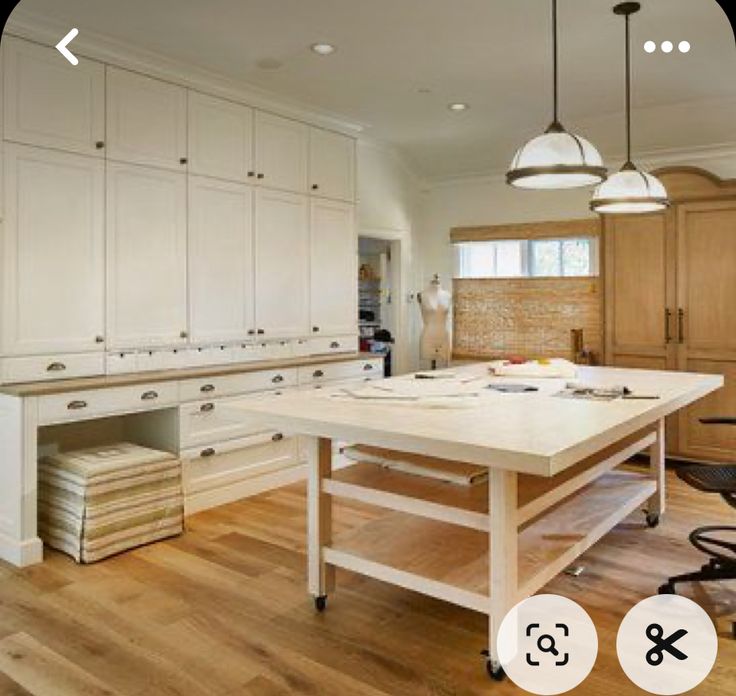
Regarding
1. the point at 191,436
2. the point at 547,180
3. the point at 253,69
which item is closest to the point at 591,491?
the point at 547,180

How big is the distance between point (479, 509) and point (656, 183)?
1979 mm

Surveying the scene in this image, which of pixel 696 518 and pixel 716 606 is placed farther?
pixel 696 518

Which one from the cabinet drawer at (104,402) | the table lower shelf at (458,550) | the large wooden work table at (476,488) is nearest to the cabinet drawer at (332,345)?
the cabinet drawer at (104,402)

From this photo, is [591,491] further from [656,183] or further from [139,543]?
[139,543]

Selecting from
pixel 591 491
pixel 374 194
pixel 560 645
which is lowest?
pixel 560 645

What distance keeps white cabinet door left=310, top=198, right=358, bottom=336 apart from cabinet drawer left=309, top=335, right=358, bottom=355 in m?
0.05

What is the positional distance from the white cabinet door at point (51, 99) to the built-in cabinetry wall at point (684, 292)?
3.63 meters

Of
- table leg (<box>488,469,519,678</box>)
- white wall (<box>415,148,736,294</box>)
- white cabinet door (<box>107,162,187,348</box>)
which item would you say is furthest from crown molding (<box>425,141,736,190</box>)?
table leg (<box>488,469,519,678</box>)

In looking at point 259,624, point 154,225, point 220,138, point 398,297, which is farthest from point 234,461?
point 398,297

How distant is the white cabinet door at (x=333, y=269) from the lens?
198 inches

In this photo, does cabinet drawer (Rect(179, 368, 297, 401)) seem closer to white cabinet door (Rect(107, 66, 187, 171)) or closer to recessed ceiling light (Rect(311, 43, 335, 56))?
white cabinet door (Rect(107, 66, 187, 171))

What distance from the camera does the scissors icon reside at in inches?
93.9

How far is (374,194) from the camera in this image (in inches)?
233

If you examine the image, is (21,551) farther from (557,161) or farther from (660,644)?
(557,161)
